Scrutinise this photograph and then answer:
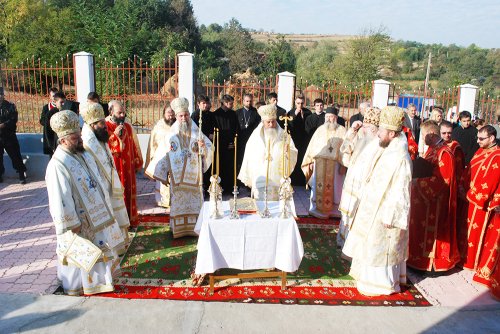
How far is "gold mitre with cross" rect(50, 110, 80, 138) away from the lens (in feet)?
14.0

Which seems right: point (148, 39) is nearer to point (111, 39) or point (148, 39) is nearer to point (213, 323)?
point (111, 39)

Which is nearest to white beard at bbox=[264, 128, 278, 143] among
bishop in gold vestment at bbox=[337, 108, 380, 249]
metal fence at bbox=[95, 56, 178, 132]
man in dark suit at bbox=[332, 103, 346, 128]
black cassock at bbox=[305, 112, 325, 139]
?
bishop in gold vestment at bbox=[337, 108, 380, 249]

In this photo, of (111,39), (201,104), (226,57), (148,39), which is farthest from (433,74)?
(201,104)

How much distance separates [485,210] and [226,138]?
4.84 meters

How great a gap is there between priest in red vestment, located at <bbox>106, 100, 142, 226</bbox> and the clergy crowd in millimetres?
18

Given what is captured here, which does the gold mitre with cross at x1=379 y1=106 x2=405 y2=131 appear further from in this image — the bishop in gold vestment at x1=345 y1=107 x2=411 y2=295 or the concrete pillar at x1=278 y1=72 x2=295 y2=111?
the concrete pillar at x1=278 y1=72 x2=295 y2=111

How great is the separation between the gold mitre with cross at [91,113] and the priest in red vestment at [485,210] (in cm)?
454

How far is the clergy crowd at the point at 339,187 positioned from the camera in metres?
4.50

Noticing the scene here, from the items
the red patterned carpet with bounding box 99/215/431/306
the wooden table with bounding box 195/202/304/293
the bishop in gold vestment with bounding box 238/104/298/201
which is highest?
the bishop in gold vestment with bounding box 238/104/298/201

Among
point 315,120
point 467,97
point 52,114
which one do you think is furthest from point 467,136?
point 52,114

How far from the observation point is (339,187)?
745cm

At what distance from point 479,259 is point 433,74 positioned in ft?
149

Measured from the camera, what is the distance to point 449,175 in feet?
17.3

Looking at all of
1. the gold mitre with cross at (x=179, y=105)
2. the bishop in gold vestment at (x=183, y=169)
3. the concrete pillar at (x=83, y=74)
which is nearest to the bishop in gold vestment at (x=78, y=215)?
the bishop in gold vestment at (x=183, y=169)
